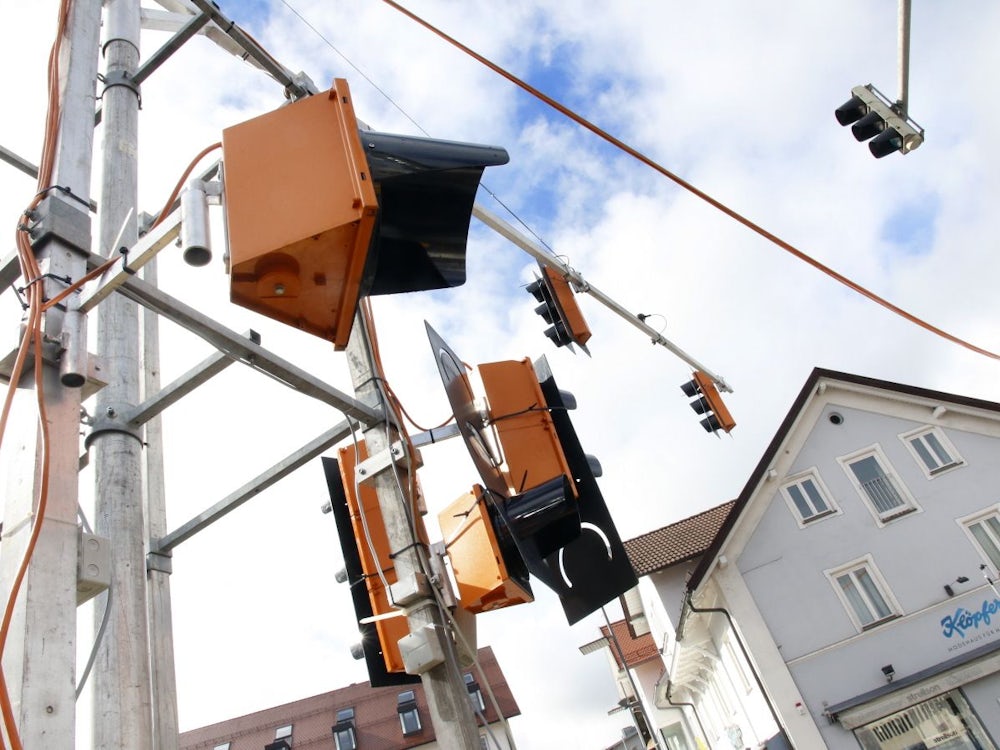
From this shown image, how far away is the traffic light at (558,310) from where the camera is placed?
8.33 m

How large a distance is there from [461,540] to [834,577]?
1712 centimetres

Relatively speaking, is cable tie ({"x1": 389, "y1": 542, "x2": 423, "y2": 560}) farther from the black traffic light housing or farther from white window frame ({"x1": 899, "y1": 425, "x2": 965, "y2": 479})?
white window frame ({"x1": 899, "y1": 425, "x2": 965, "y2": 479})

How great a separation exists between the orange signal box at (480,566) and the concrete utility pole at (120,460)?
1469 millimetres

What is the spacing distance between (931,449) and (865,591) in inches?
174

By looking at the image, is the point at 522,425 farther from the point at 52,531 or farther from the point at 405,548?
the point at 52,531

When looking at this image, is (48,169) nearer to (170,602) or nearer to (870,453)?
(170,602)

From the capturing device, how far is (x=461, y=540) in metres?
3.97

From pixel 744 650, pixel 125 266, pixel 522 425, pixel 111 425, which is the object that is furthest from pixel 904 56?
pixel 744 650

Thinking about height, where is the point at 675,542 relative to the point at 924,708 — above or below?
above

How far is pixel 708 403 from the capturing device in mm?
10883

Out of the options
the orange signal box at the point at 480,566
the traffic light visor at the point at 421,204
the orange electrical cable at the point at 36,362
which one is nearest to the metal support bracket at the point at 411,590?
the orange signal box at the point at 480,566

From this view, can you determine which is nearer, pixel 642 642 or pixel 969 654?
pixel 969 654

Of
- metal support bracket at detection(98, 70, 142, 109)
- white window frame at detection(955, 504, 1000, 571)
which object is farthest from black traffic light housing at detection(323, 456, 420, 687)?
white window frame at detection(955, 504, 1000, 571)

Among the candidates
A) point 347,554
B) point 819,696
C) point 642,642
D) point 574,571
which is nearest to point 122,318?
point 347,554
